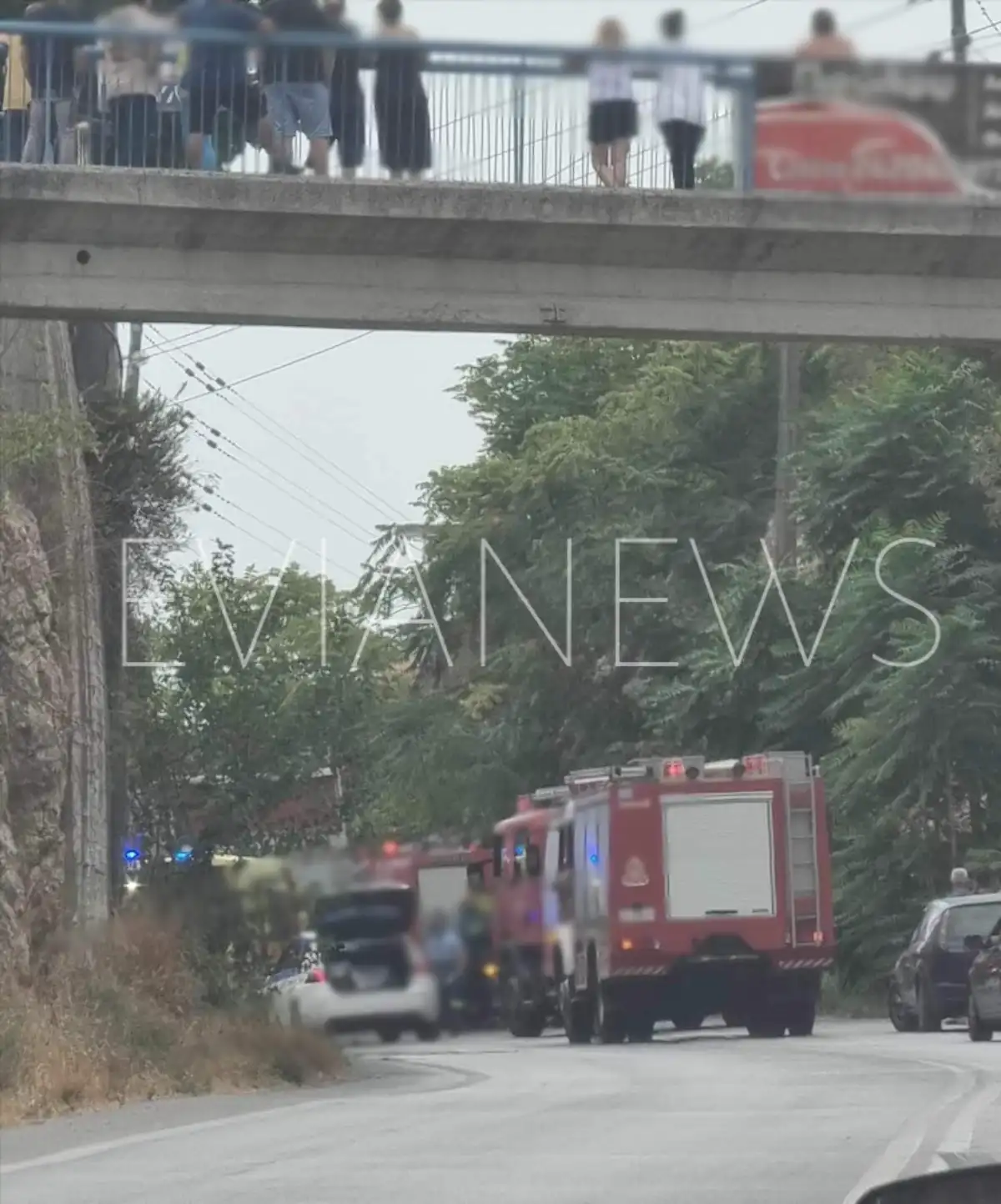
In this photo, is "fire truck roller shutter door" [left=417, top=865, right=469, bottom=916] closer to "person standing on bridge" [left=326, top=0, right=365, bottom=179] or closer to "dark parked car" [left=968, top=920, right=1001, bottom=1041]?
"person standing on bridge" [left=326, top=0, right=365, bottom=179]

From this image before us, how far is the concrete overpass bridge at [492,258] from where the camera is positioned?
64.8 feet

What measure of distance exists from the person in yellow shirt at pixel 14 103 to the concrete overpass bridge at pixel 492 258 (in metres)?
0.86

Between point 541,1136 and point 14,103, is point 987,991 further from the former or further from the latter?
point 14,103

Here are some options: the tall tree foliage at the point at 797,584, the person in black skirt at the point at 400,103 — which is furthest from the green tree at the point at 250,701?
the tall tree foliage at the point at 797,584

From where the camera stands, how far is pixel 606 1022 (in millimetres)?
30047

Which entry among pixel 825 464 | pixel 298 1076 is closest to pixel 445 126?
pixel 298 1076

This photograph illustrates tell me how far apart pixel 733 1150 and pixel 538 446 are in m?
27.2

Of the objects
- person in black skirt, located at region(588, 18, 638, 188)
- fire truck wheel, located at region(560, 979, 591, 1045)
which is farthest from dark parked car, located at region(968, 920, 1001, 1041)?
person in black skirt, located at region(588, 18, 638, 188)

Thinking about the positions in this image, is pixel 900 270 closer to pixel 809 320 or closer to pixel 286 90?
pixel 809 320

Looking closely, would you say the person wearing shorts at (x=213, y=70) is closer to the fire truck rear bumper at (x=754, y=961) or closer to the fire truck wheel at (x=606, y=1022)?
the fire truck wheel at (x=606, y=1022)

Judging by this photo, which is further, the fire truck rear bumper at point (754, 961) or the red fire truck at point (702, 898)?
the fire truck rear bumper at point (754, 961)

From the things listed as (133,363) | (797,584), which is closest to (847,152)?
(133,363)

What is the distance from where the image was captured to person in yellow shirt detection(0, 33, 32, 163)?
2030 centimetres

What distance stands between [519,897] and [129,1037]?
3.24 metres
